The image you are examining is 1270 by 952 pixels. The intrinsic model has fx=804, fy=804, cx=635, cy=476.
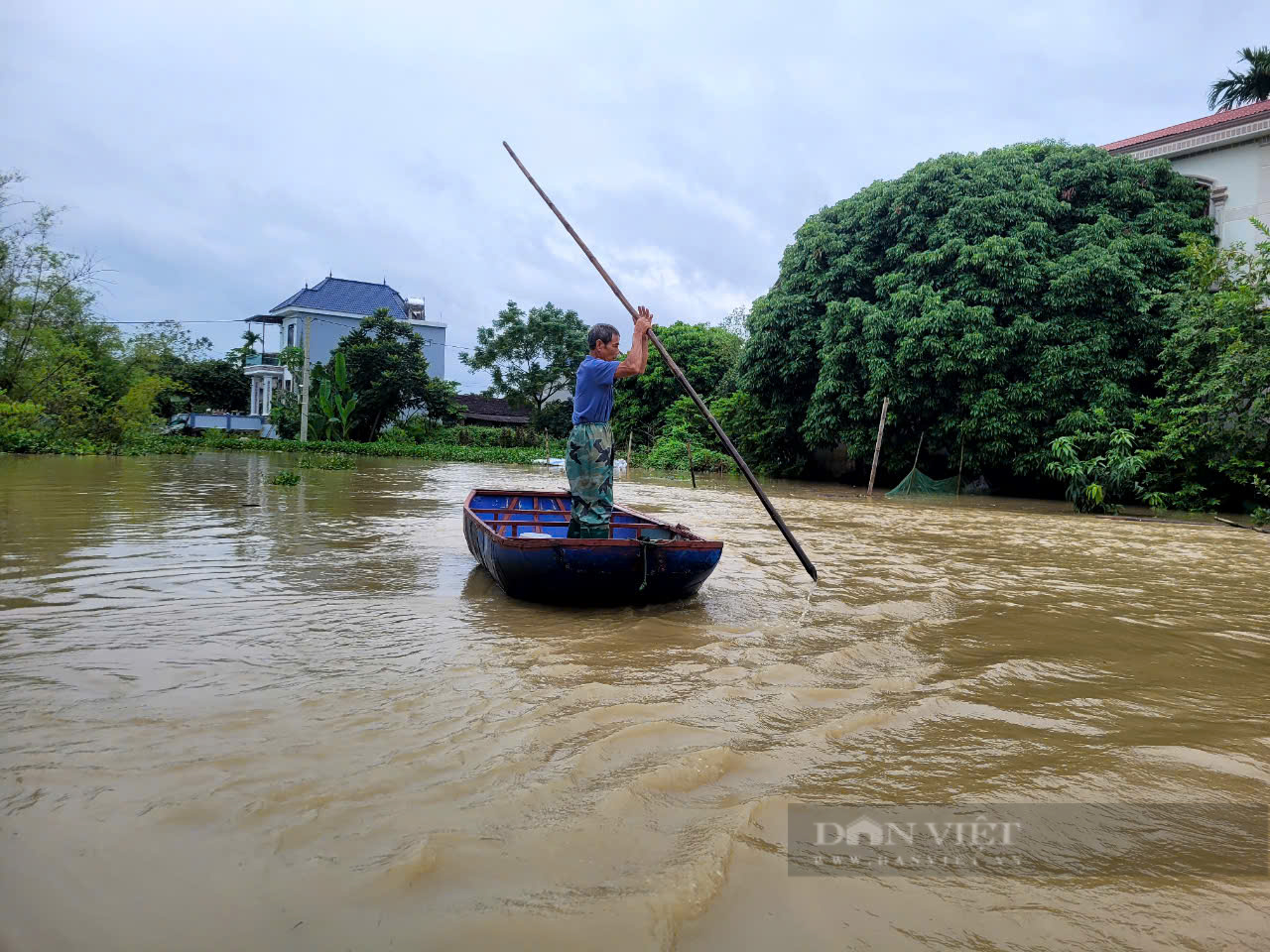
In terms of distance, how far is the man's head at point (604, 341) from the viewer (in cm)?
505

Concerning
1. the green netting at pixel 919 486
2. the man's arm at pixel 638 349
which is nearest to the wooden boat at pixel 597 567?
the man's arm at pixel 638 349

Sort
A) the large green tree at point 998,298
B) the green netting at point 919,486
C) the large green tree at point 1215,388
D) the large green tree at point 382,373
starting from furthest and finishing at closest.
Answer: the large green tree at point 382,373
the green netting at point 919,486
the large green tree at point 998,298
the large green tree at point 1215,388

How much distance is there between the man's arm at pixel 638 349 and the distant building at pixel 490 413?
111 feet

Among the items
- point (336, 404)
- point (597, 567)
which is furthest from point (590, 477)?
point (336, 404)

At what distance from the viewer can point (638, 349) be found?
16.2ft

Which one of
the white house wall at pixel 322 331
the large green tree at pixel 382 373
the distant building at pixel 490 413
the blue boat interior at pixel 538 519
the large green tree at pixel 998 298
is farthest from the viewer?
the distant building at pixel 490 413

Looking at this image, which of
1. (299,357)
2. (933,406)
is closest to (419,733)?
(933,406)

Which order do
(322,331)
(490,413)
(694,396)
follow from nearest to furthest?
(694,396), (322,331), (490,413)

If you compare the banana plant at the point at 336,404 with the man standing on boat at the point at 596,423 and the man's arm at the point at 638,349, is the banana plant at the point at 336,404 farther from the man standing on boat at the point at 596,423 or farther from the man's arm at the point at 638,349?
the man's arm at the point at 638,349

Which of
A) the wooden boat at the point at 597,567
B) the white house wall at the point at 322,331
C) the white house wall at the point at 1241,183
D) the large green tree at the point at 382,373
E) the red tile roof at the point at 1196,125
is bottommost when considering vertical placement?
the wooden boat at the point at 597,567

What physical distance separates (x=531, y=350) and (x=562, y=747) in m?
33.1

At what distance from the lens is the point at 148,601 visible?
4.34 m

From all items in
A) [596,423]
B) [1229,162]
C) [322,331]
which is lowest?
[596,423]

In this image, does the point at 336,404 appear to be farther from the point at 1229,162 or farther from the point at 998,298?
the point at 1229,162
